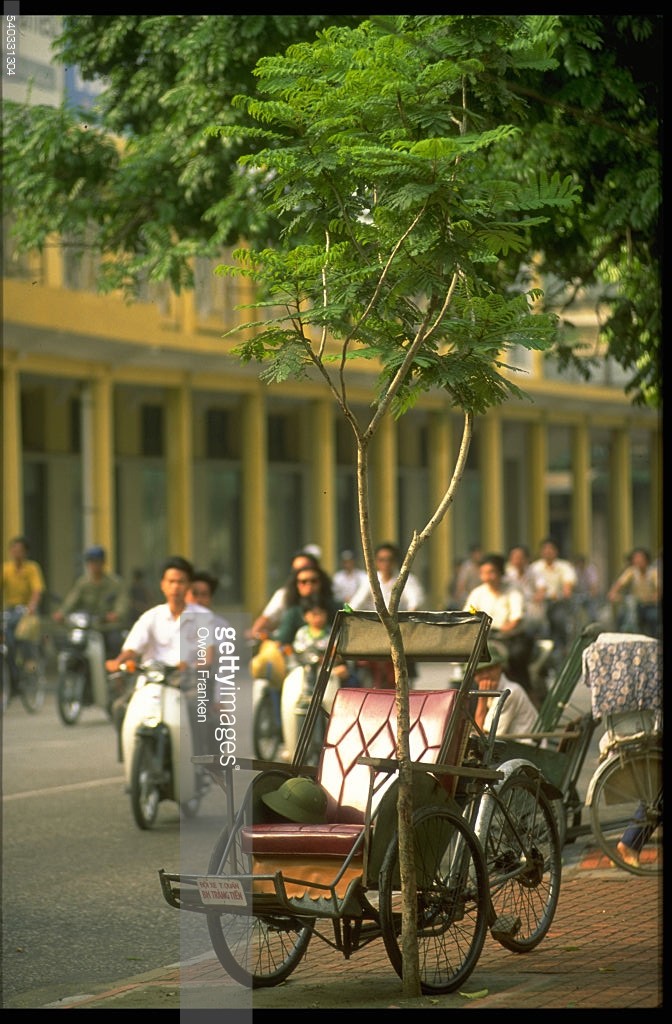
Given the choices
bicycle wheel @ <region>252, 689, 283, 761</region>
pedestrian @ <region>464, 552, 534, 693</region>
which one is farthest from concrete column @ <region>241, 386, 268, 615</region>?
bicycle wheel @ <region>252, 689, 283, 761</region>

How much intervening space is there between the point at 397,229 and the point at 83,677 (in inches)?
550

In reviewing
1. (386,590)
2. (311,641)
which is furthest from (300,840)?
(386,590)

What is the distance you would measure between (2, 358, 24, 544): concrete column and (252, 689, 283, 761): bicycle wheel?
38.2 ft

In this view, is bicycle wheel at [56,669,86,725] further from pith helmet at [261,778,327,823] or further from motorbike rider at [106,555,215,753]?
pith helmet at [261,778,327,823]

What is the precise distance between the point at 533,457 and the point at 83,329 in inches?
738

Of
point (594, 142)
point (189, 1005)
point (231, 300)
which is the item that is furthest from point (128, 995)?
point (231, 300)

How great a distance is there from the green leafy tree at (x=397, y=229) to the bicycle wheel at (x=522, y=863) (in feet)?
2.76

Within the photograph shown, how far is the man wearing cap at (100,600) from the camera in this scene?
2048cm

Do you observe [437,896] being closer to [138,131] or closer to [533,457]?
[138,131]

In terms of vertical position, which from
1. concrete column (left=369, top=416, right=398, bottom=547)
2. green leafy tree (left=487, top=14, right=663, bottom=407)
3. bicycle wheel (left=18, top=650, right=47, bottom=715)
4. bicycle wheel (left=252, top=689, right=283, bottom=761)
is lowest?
bicycle wheel (left=18, top=650, right=47, bottom=715)

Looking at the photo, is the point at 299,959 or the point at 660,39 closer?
the point at 299,959

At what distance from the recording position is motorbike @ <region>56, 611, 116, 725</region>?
63.7ft

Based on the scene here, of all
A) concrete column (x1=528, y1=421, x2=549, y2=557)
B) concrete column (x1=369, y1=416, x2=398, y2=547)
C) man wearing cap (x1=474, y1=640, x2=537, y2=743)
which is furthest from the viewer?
Result: concrete column (x1=528, y1=421, x2=549, y2=557)

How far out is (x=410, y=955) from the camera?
6332 millimetres
